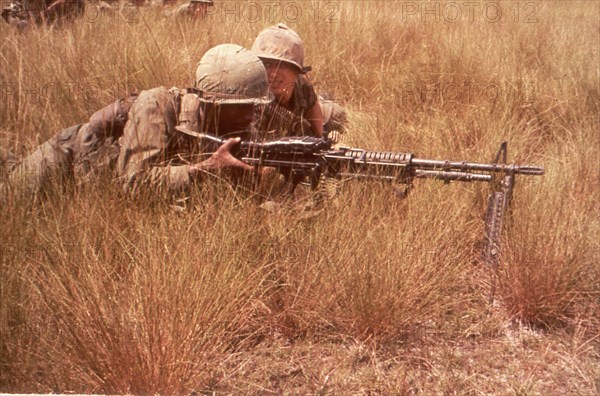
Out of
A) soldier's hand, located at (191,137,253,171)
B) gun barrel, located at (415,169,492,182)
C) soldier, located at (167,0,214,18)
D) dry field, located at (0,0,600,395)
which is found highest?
soldier, located at (167,0,214,18)

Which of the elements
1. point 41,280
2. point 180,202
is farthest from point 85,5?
point 41,280

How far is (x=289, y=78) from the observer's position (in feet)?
16.4

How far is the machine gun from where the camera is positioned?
369cm

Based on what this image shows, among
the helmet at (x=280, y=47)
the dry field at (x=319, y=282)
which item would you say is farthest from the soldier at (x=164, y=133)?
the helmet at (x=280, y=47)

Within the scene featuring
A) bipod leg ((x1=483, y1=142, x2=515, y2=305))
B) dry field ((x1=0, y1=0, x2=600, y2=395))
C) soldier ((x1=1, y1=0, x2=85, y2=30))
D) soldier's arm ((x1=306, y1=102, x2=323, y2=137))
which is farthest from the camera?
soldier ((x1=1, y1=0, x2=85, y2=30))

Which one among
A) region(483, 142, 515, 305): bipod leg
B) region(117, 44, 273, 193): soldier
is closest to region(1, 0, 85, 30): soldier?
region(117, 44, 273, 193): soldier

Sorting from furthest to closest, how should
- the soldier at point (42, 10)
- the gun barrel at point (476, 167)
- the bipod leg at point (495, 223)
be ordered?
the soldier at point (42, 10), the gun barrel at point (476, 167), the bipod leg at point (495, 223)

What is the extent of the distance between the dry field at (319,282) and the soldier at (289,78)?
1.99ft

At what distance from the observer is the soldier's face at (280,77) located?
4922 mm

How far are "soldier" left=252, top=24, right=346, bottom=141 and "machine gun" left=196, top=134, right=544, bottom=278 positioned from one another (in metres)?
0.67

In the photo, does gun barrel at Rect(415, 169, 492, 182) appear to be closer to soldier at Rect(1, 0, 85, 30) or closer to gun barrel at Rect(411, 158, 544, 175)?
gun barrel at Rect(411, 158, 544, 175)

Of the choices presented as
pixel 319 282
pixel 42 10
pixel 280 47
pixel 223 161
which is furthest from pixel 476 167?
pixel 42 10

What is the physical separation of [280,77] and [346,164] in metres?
1.37

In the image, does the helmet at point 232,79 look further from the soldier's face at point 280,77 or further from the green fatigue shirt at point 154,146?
the soldier's face at point 280,77
